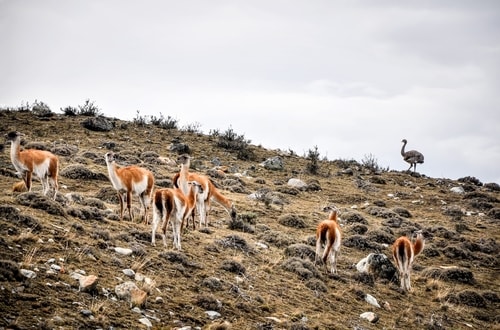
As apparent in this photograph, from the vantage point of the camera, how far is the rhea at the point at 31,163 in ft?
42.4

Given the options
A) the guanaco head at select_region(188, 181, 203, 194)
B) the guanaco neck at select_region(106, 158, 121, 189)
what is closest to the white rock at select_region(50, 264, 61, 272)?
the guanaco neck at select_region(106, 158, 121, 189)

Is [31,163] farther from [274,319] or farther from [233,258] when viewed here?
[274,319]

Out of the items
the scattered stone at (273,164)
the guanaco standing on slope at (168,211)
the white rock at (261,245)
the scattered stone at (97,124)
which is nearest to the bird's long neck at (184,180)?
the guanaco standing on slope at (168,211)

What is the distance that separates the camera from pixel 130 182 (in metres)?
13.7

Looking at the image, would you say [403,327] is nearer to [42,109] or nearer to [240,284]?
[240,284]

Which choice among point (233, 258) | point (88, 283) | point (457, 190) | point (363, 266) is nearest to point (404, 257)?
point (363, 266)

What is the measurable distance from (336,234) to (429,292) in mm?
4217

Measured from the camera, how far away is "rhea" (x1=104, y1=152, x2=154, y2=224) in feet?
43.3

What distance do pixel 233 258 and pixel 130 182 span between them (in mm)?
4014

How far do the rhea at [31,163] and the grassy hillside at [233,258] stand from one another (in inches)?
21.5

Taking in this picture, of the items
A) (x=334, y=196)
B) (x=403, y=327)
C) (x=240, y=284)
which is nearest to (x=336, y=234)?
(x=403, y=327)

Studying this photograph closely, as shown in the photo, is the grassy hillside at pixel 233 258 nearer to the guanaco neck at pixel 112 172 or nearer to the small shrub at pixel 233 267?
the small shrub at pixel 233 267

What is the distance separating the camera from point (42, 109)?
34844 mm

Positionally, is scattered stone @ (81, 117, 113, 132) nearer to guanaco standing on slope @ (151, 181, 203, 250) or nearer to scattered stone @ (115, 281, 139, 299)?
guanaco standing on slope @ (151, 181, 203, 250)
